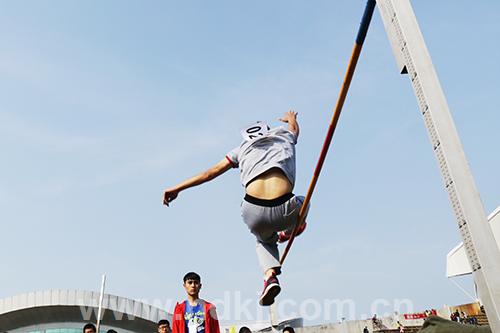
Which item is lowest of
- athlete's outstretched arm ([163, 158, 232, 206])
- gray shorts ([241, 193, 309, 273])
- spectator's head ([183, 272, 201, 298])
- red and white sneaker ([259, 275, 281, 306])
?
red and white sneaker ([259, 275, 281, 306])

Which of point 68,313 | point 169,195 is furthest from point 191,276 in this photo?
point 68,313

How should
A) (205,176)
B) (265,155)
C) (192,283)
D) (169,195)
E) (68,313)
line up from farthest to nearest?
(68,313) → (192,283) → (169,195) → (205,176) → (265,155)

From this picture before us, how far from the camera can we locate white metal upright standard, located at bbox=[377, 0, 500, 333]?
91.3 inches

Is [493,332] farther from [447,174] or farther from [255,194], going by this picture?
[255,194]

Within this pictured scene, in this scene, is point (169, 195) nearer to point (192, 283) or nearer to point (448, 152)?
point (192, 283)

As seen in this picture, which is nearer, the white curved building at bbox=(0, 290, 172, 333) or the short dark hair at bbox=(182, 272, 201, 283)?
the short dark hair at bbox=(182, 272, 201, 283)

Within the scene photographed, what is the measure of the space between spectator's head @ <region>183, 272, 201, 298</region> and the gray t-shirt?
4.34 feet

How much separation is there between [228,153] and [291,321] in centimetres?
3887

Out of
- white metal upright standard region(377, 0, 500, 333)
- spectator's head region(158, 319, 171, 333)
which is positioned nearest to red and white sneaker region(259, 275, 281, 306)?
white metal upright standard region(377, 0, 500, 333)

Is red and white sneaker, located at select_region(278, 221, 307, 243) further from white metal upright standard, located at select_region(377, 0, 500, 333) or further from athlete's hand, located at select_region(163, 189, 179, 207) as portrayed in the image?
white metal upright standard, located at select_region(377, 0, 500, 333)

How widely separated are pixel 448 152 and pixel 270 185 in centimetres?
168

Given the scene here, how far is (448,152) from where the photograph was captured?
255 centimetres

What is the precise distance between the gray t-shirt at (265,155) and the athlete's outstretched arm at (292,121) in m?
0.31

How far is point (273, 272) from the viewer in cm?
413
